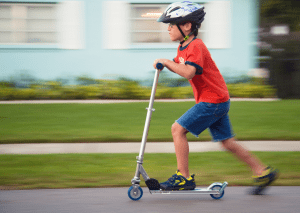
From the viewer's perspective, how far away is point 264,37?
36.9 feet

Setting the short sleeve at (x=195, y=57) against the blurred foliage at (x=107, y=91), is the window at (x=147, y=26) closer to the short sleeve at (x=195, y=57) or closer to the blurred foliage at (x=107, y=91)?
the blurred foliage at (x=107, y=91)

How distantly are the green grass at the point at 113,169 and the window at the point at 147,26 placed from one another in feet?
24.0

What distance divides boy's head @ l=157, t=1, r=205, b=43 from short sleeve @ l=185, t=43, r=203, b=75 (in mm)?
218

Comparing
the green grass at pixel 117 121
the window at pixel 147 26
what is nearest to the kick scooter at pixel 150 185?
the green grass at pixel 117 121

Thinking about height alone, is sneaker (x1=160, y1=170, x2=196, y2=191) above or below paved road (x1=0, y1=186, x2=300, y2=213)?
above

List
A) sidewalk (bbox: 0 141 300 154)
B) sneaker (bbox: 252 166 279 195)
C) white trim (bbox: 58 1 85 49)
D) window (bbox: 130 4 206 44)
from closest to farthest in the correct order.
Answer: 1. sneaker (bbox: 252 166 279 195)
2. sidewalk (bbox: 0 141 300 154)
3. white trim (bbox: 58 1 85 49)
4. window (bbox: 130 4 206 44)

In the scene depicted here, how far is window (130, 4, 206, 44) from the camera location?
12.5 m

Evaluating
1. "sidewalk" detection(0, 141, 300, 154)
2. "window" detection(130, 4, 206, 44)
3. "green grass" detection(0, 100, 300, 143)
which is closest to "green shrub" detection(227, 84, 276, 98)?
"green grass" detection(0, 100, 300, 143)

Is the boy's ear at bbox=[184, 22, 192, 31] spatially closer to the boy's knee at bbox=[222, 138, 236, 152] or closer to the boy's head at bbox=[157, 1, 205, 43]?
the boy's head at bbox=[157, 1, 205, 43]

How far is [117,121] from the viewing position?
8.21 metres

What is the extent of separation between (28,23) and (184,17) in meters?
9.73

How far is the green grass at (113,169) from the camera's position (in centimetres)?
455

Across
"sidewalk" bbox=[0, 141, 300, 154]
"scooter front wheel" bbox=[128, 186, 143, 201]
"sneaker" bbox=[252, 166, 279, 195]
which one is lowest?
"sidewalk" bbox=[0, 141, 300, 154]

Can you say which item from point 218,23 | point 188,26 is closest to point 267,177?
point 188,26
